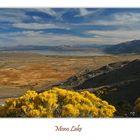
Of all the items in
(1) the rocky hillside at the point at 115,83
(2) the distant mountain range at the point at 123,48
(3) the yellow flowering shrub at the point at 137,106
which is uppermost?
(2) the distant mountain range at the point at 123,48

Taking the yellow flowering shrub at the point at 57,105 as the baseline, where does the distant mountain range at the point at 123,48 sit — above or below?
above

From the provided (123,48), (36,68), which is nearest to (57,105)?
(36,68)

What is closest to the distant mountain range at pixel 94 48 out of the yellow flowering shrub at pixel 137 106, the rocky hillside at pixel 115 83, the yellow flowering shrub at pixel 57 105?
the rocky hillside at pixel 115 83

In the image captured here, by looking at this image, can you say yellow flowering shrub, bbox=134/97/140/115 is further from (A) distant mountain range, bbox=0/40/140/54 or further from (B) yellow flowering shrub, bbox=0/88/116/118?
(A) distant mountain range, bbox=0/40/140/54

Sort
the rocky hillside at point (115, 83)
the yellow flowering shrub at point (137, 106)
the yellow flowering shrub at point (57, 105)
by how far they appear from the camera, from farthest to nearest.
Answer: the rocky hillside at point (115, 83) < the yellow flowering shrub at point (137, 106) < the yellow flowering shrub at point (57, 105)

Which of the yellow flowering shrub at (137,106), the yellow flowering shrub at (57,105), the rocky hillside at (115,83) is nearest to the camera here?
the yellow flowering shrub at (57,105)

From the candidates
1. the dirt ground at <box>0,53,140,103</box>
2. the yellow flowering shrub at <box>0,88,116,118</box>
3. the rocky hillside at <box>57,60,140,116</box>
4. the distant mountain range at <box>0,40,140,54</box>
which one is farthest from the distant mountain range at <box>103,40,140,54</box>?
the yellow flowering shrub at <box>0,88,116,118</box>

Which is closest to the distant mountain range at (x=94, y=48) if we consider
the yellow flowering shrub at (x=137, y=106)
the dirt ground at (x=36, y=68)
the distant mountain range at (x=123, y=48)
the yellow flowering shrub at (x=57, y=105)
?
the distant mountain range at (x=123, y=48)

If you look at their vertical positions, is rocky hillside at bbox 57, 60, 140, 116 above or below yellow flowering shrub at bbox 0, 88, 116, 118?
above

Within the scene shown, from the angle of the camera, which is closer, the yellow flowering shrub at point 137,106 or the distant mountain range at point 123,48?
the yellow flowering shrub at point 137,106

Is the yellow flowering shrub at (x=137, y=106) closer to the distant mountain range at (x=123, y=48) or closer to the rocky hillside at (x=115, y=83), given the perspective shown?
the rocky hillside at (x=115, y=83)
